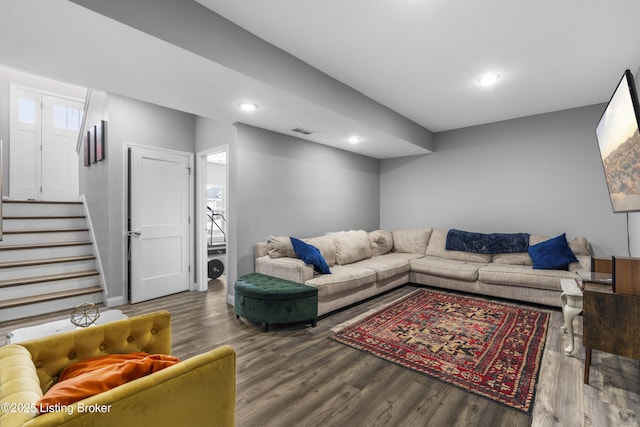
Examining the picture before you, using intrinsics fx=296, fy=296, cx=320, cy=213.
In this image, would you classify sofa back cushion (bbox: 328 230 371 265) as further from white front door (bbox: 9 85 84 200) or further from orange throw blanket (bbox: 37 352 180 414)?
white front door (bbox: 9 85 84 200)

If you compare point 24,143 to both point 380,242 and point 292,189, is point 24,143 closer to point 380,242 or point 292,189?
point 292,189

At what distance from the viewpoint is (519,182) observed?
4570 millimetres

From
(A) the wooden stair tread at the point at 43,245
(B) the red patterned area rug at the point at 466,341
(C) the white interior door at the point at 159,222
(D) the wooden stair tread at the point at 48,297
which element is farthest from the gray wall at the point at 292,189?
(A) the wooden stair tread at the point at 43,245

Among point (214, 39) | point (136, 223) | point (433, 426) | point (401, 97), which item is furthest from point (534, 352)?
point (136, 223)

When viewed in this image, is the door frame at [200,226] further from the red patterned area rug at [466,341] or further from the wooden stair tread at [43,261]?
the red patterned area rug at [466,341]

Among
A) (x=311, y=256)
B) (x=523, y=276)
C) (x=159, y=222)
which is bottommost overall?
(x=523, y=276)

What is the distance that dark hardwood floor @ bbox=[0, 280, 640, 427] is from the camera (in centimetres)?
174

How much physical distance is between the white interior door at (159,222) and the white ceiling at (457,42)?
269cm

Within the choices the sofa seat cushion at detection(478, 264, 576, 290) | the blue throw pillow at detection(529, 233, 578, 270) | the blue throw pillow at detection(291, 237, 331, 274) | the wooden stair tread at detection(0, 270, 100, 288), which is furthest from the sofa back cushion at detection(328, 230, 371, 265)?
the wooden stair tread at detection(0, 270, 100, 288)

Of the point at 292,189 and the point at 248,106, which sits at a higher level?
the point at 248,106

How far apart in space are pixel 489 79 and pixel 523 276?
2.41 m

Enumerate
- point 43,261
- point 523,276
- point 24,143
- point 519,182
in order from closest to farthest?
point 523,276 → point 43,261 → point 519,182 → point 24,143

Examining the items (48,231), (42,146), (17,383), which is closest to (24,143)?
(42,146)

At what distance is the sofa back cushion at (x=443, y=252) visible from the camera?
4570 mm
